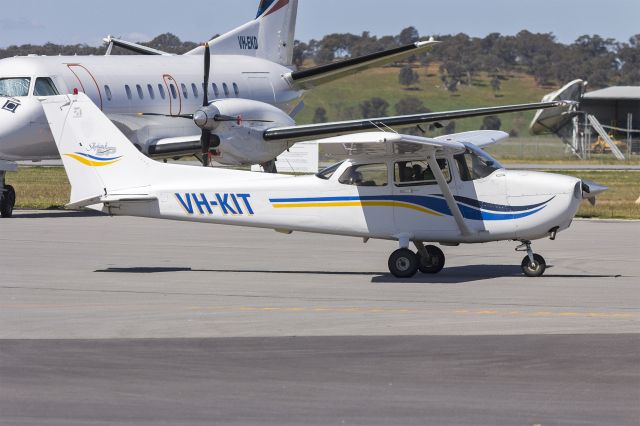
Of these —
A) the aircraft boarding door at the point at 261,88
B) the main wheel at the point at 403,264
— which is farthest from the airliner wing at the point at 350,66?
the main wheel at the point at 403,264

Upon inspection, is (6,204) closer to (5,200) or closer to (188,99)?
(5,200)

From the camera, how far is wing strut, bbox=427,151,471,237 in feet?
52.4

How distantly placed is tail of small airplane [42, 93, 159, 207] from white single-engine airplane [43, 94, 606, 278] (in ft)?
0.05

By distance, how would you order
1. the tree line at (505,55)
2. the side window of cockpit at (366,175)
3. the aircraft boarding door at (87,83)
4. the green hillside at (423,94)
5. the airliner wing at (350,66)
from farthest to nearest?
the tree line at (505,55) < the green hillside at (423,94) < the airliner wing at (350,66) < the aircraft boarding door at (87,83) < the side window of cockpit at (366,175)

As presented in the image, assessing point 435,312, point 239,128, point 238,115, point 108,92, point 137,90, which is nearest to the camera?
point 435,312

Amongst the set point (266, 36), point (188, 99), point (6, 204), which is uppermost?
point (266, 36)

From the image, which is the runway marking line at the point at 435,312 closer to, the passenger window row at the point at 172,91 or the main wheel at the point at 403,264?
the main wheel at the point at 403,264

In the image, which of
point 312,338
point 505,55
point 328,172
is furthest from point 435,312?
point 505,55

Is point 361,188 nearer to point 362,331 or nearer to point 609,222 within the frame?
point 362,331

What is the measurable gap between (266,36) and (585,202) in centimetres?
1177

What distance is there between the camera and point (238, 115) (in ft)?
92.1

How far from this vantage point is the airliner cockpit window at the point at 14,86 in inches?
1085

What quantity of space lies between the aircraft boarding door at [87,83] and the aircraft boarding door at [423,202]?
14254 mm

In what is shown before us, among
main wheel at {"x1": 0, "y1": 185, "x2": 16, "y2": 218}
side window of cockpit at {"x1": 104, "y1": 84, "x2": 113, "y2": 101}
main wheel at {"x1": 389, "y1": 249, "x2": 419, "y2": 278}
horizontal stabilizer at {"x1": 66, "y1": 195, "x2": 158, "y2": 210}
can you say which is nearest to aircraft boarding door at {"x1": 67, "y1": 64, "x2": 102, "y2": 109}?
side window of cockpit at {"x1": 104, "y1": 84, "x2": 113, "y2": 101}
